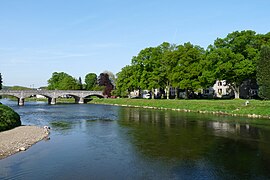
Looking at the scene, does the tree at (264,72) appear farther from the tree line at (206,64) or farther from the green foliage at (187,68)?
the green foliage at (187,68)

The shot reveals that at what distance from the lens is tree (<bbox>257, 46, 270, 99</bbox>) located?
193 feet

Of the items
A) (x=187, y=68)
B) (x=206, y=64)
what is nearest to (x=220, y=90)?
(x=187, y=68)

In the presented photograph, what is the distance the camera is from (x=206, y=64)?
75.5 meters

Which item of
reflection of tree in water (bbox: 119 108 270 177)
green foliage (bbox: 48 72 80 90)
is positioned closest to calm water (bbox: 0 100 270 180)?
reflection of tree in water (bbox: 119 108 270 177)

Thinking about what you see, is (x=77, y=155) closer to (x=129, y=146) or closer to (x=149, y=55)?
(x=129, y=146)

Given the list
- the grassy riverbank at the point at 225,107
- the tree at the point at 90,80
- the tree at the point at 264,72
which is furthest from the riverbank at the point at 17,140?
the tree at the point at 90,80

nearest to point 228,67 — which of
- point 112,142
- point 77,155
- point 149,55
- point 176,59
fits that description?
point 176,59

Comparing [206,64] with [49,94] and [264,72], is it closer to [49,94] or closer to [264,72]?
[264,72]

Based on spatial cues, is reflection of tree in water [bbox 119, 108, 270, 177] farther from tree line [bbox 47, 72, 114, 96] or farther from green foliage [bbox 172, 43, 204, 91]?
tree line [bbox 47, 72, 114, 96]

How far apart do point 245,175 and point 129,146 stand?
1123 cm

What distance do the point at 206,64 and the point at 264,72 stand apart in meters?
17.9

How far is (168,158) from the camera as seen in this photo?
70.3 ft

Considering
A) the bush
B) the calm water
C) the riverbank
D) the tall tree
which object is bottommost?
the calm water

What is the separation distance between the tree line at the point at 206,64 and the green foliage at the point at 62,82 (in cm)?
5890
